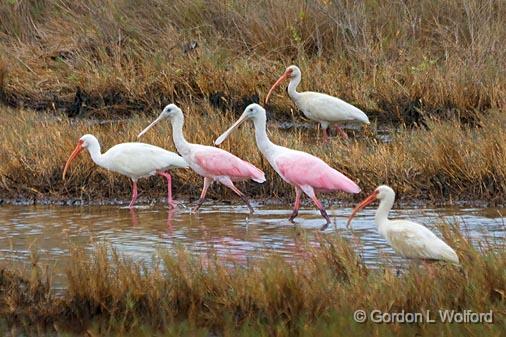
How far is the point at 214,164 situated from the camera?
10.2 m

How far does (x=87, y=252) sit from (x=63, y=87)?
292 inches

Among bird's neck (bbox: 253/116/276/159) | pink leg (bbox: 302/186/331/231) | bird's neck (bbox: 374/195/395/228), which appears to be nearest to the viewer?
bird's neck (bbox: 374/195/395/228)

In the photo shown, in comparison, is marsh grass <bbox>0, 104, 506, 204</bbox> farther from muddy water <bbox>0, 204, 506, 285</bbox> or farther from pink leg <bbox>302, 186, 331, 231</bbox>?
pink leg <bbox>302, 186, 331, 231</bbox>

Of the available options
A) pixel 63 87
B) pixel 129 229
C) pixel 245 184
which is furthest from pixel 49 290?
pixel 63 87

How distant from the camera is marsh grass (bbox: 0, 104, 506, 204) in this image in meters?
10.3

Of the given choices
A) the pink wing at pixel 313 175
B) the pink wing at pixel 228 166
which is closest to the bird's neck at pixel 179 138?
the pink wing at pixel 228 166

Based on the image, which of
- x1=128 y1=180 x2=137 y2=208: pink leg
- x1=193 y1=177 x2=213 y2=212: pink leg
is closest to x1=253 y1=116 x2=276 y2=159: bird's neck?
x1=193 y1=177 x2=213 y2=212: pink leg

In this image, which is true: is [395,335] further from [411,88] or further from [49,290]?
[411,88]

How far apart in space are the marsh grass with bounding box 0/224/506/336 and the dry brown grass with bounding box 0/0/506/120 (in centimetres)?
745

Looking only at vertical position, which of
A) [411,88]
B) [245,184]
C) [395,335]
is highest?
[411,88]

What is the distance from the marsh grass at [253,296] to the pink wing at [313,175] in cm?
268

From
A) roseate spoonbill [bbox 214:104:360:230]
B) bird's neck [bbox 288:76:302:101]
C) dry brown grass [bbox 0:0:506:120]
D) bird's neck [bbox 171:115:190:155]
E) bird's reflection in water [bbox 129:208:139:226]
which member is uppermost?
dry brown grass [bbox 0:0:506:120]

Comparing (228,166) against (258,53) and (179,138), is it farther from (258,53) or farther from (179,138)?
(258,53)

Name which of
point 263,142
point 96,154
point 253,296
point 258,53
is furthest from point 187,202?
point 258,53
